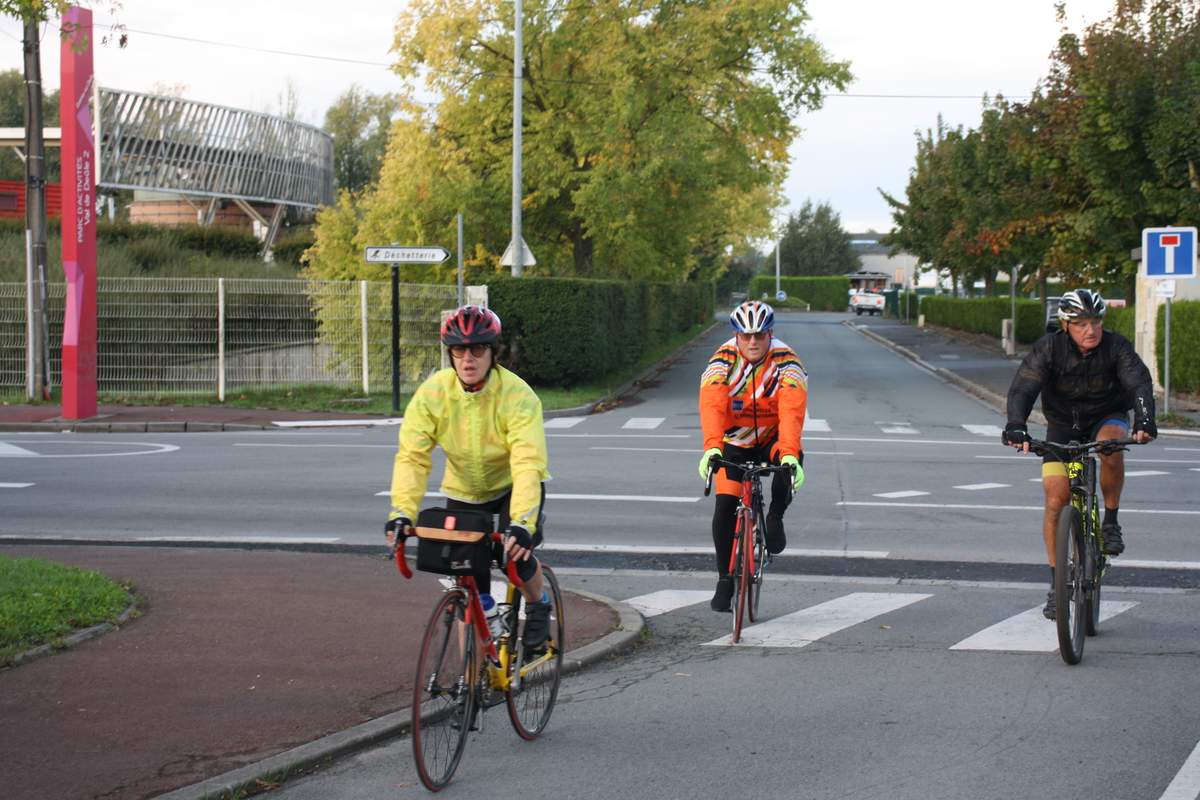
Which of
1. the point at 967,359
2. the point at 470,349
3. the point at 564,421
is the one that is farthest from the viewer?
the point at 967,359

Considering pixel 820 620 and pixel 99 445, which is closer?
pixel 820 620

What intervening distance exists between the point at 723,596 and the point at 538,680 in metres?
2.62

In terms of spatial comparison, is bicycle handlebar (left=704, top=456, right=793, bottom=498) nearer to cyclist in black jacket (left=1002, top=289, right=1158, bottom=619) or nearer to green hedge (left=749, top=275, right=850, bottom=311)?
→ cyclist in black jacket (left=1002, top=289, right=1158, bottom=619)

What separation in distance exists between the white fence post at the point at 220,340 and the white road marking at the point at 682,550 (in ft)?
52.6

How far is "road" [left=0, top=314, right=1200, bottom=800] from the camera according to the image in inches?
218

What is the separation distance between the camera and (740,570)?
787cm

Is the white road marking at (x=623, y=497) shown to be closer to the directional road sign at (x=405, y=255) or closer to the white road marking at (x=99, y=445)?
the white road marking at (x=99, y=445)

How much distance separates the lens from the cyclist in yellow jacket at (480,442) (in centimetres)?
521

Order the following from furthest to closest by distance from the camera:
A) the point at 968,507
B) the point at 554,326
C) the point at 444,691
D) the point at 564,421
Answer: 1. the point at 554,326
2. the point at 564,421
3. the point at 968,507
4. the point at 444,691

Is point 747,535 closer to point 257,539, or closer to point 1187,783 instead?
point 1187,783

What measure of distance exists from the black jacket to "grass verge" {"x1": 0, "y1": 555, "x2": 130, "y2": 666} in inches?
195

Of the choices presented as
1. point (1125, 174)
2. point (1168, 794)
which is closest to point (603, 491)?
point (1168, 794)

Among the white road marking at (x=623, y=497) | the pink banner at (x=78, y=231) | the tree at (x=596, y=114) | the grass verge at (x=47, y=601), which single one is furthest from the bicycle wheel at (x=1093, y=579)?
the tree at (x=596, y=114)

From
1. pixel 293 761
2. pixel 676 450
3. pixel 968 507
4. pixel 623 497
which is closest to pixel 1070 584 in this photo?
pixel 293 761
